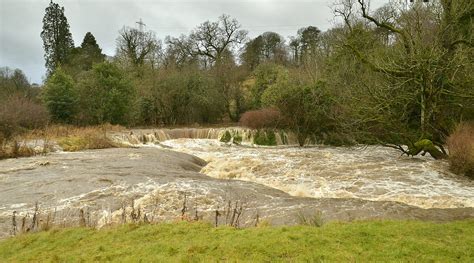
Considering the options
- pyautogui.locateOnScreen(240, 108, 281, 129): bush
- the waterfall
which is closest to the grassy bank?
the waterfall

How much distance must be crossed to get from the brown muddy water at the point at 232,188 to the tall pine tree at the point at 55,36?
30.2m

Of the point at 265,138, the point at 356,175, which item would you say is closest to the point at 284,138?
the point at 265,138

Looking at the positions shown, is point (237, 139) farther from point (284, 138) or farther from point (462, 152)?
point (462, 152)

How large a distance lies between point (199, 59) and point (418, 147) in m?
37.0

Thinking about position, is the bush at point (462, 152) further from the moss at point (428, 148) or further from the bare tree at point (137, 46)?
the bare tree at point (137, 46)

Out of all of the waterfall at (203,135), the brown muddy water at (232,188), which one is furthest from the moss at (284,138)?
the brown muddy water at (232,188)

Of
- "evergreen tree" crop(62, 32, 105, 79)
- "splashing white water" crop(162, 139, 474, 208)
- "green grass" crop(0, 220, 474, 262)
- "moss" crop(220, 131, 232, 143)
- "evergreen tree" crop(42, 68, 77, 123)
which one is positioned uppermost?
"evergreen tree" crop(62, 32, 105, 79)

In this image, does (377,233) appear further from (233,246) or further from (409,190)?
(409,190)

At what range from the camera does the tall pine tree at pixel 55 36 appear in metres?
41.9

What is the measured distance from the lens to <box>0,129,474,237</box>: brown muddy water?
811 centimetres

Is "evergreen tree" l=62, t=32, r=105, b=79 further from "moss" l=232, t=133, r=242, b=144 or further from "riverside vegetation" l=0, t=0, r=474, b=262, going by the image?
"moss" l=232, t=133, r=242, b=144

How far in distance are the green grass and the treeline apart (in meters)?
9.38

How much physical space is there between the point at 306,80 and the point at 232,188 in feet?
72.8

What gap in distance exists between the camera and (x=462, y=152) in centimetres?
1198
